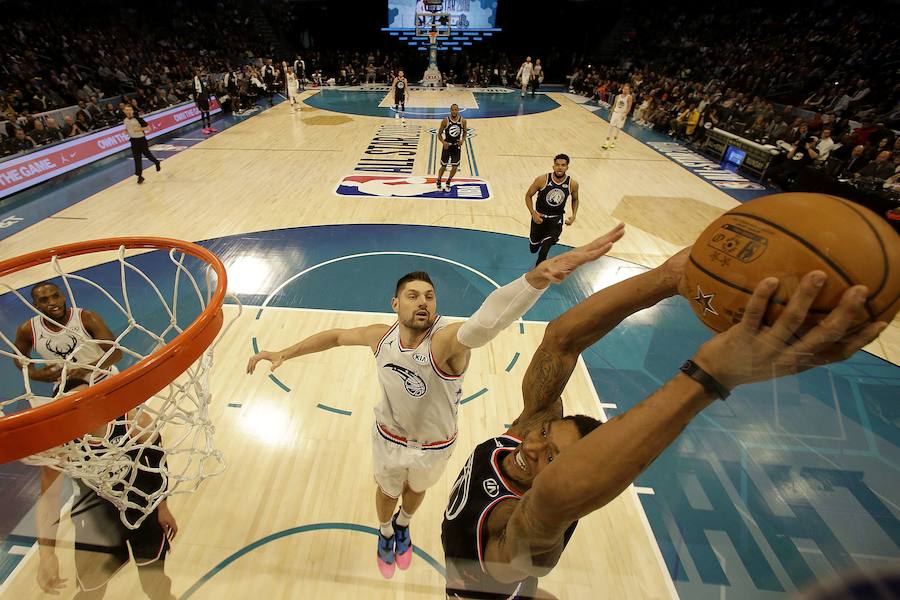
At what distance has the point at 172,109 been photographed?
13.4m

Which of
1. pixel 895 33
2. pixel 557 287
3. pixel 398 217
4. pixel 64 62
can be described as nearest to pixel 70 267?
pixel 398 217

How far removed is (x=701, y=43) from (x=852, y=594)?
2648 cm

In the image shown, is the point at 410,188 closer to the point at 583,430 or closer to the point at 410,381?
the point at 410,381

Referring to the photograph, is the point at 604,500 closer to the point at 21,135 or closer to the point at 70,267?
the point at 70,267

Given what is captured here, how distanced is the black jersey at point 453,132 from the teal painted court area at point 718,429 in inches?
117

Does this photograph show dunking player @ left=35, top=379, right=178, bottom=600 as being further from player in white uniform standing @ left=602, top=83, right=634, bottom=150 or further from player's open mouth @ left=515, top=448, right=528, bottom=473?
player in white uniform standing @ left=602, top=83, right=634, bottom=150

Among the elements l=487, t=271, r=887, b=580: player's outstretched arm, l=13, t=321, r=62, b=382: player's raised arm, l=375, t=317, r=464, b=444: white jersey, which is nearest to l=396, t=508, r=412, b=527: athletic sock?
l=375, t=317, r=464, b=444: white jersey

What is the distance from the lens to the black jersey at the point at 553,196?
18.2ft

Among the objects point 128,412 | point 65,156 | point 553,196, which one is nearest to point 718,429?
point 553,196

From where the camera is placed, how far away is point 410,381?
7.73 ft

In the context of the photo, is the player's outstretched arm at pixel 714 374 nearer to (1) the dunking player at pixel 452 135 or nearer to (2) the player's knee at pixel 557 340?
(2) the player's knee at pixel 557 340

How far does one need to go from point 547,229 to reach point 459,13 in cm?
2372

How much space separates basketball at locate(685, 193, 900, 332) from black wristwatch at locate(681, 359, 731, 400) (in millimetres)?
155

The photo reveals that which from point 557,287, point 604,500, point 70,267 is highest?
point 604,500
